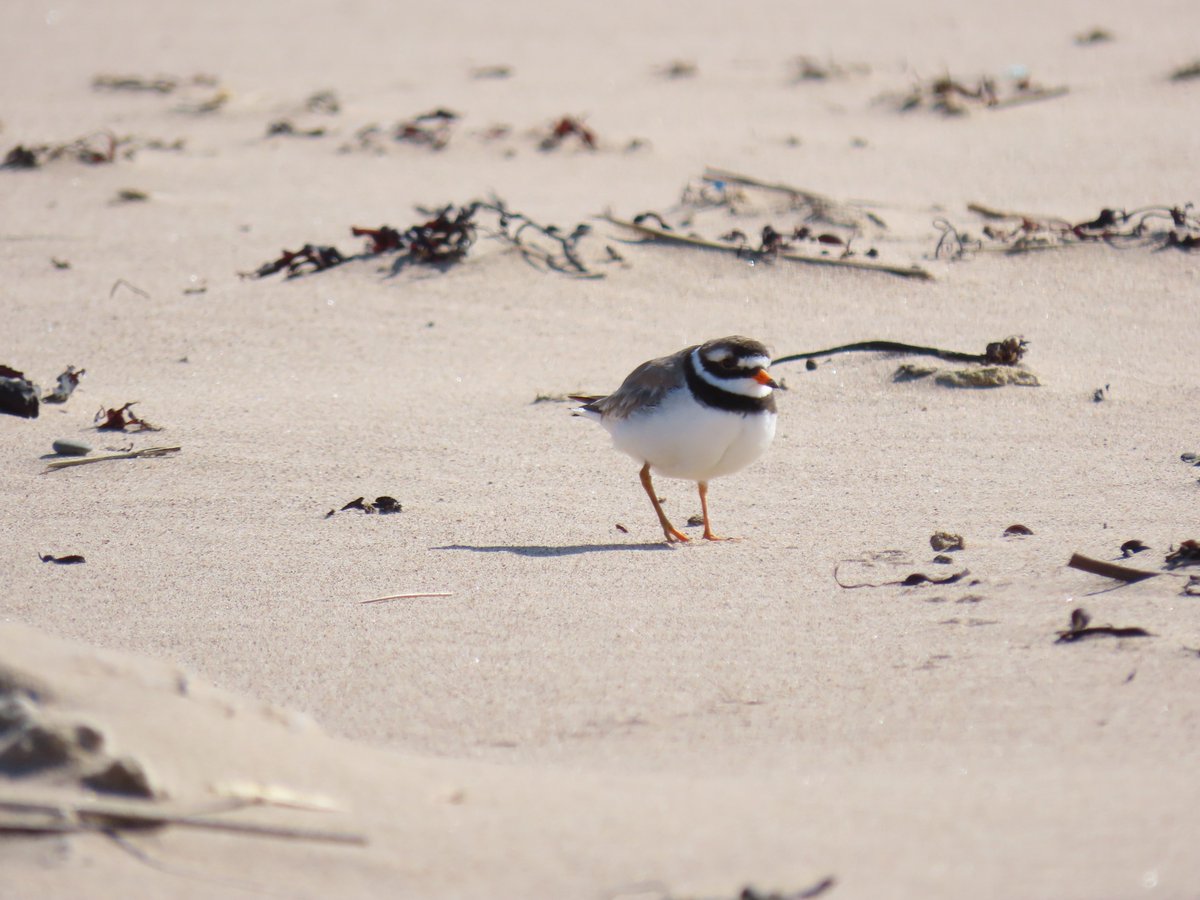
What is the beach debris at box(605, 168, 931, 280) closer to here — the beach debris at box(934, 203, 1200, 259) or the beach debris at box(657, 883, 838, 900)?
the beach debris at box(934, 203, 1200, 259)

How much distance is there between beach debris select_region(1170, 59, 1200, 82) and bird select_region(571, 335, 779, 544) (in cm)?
639

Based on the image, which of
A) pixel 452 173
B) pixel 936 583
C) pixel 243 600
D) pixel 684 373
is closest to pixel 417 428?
pixel 684 373

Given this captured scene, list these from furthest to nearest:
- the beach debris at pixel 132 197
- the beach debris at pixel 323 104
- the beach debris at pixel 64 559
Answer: the beach debris at pixel 323 104 → the beach debris at pixel 132 197 → the beach debris at pixel 64 559

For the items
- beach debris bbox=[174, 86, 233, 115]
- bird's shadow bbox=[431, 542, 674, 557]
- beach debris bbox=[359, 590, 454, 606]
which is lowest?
bird's shadow bbox=[431, 542, 674, 557]

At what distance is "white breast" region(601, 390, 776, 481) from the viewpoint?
5188 millimetres

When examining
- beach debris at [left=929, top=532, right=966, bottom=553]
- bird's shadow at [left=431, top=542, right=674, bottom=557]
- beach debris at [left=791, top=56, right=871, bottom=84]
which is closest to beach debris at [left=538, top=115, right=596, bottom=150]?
beach debris at [left=791, top=56, right=871, bottom=84]

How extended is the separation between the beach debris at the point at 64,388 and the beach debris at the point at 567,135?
161 inches

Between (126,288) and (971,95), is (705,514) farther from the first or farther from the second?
(971,95)

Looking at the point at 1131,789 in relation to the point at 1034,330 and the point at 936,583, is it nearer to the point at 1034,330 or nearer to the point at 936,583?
the point at 936,583

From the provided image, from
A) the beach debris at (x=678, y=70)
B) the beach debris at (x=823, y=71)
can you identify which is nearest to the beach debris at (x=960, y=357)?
the beach debris at (x=823, y=71)

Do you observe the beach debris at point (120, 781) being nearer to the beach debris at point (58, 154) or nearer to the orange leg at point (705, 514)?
the orange leg at point (705, 514)

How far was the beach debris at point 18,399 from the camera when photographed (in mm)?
6301

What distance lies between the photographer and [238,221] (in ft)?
28.6

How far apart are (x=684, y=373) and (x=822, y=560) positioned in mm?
996
